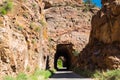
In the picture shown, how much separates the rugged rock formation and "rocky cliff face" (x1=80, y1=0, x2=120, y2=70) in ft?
32.5

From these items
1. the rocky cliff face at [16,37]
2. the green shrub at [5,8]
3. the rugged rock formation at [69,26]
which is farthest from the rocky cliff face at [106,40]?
the green shrub at [5,8]

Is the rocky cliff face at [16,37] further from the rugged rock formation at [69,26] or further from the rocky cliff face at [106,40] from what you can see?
the rugged rock formation at [69,26]

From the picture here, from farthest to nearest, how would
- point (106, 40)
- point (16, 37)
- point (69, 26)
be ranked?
point (69, 26), point (106, 40), point (16, 37)

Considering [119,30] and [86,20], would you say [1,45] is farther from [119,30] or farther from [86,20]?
[86,20]

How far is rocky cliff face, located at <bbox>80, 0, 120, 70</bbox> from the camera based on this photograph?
23.7m

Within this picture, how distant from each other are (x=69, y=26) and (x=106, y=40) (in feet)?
50.4

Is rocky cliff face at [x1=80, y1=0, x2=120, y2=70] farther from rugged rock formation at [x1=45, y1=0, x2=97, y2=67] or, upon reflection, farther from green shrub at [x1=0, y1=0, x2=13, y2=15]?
green shrub at [x1=0, y1=0, x2=13, y2=15]

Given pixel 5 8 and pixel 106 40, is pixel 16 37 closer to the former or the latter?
pixel 5 8

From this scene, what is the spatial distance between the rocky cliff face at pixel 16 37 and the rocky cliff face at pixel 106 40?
8.12 m

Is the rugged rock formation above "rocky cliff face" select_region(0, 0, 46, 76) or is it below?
above

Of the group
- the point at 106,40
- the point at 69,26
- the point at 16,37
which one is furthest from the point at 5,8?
the point at 69,26

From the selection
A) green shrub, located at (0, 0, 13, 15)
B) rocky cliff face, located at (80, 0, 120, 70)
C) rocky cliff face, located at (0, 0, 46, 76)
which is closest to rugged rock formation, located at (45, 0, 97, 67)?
rocky cliff face, located at (80, 0, 120, 70)

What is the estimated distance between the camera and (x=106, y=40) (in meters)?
26.2

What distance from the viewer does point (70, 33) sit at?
40.3 m
